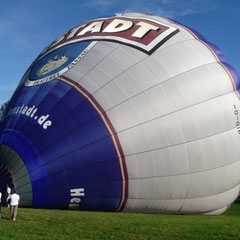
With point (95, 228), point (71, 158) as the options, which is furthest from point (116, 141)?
point (95, 228)

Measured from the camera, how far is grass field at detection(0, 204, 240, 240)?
601 centimetres

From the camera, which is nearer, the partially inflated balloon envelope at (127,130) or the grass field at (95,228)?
the grass field at (95,228)

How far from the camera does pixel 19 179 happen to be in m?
8.95

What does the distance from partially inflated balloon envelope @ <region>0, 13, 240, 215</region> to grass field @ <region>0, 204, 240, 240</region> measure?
0.68 metres

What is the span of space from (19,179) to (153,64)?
5003 mm

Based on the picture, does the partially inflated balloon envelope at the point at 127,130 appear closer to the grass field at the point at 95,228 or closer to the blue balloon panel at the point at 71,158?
the blue balloon panel at the point at 71,158

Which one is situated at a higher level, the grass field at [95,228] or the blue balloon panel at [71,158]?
the blue balloon panel at [71,158]

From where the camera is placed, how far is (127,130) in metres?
8.98

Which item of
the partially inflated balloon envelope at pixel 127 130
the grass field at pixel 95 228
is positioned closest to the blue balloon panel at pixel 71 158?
the partially inflated balloon envelope at pixel 127 130

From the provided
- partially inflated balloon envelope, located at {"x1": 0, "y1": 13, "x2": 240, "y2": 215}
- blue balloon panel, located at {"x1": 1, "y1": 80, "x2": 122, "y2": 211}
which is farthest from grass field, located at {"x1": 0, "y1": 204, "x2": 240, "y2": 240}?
partially inflated balloon envelope, located at {"x1": 0, "y1": 13, "x2": 240, "y2": 215}

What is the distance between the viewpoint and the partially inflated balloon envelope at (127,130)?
8.88 metres

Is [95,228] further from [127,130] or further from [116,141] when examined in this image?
[127,130]

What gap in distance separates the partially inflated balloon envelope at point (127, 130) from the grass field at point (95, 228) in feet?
2.24

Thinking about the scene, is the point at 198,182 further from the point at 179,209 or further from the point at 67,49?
the point at 67,49
